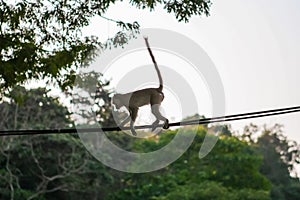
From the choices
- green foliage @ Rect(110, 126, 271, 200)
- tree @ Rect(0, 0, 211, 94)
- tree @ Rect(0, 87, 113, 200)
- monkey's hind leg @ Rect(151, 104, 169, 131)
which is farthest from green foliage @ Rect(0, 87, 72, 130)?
monkey's hind leg @ Rect(151, 104, 169, 131)

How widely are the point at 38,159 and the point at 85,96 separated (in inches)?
99.4

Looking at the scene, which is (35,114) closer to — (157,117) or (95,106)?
(95,106)

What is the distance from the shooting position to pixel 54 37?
14.1 ft

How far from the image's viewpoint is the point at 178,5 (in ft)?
14.1

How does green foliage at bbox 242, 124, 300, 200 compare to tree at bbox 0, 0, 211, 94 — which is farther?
green foliage at bbox 242, 124, 300, 200

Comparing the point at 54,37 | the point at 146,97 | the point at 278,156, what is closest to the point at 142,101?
the point at 146,97

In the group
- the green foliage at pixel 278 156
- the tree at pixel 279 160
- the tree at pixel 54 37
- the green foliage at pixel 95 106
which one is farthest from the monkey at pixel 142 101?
the green foliage at pixel 278 156

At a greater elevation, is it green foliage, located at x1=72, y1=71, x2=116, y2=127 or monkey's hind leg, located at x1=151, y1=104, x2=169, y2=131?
green foliage, located at x1=72, y1=71, x2=116, y2=127

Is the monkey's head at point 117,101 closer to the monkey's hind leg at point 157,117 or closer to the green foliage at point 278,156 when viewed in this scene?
the monkey's hind leg at point 157,117

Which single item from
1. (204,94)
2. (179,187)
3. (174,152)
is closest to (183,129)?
(174,152)

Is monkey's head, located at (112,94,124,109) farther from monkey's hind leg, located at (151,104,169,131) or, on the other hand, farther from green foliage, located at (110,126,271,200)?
green foliage, located at (110,126,271,200)

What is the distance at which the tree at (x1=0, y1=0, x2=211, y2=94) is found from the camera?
409 cm

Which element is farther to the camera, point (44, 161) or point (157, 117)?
point (44, 161)

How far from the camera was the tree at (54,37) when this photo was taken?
161 inches
